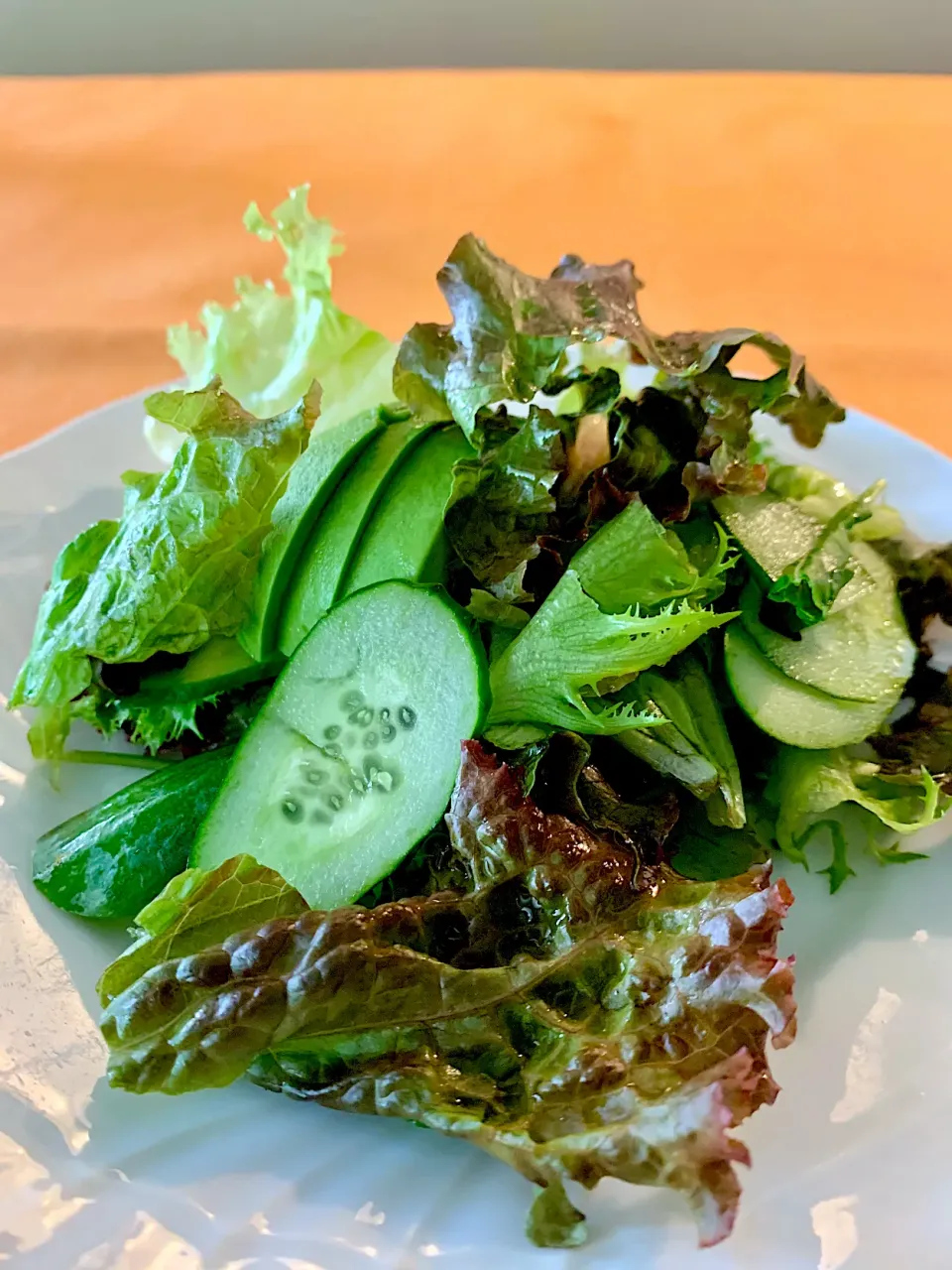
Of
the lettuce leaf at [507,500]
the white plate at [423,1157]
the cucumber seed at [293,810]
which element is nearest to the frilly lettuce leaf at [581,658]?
the lettuce leaf at [507,500]

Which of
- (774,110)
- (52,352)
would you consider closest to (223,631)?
(52,352)

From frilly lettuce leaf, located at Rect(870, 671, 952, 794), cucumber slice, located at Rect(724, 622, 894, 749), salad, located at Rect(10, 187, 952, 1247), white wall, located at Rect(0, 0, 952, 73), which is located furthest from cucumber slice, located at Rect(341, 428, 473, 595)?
white wall, located at Rect(0, 0, 952, 73)

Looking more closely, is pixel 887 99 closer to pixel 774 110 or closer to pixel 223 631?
pixel 774 110

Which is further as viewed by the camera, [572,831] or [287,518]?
[287,518]

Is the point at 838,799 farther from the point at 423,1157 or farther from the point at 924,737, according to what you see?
the point at 423,1157

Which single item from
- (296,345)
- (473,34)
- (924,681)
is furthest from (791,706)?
(473,34)
